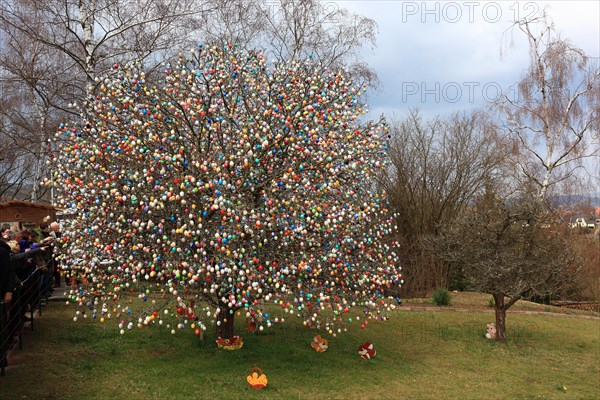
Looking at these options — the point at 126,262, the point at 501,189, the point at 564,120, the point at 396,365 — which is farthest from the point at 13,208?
the point at 564,120

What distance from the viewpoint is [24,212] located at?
590 inches

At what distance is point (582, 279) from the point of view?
24297 millimetres

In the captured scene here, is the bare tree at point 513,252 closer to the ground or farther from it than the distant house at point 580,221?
closer to the ground

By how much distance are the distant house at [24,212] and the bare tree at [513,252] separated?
38.4ft

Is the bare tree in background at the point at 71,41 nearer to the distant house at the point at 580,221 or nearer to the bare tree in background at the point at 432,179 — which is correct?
the bare tree in background at the point at 432,179

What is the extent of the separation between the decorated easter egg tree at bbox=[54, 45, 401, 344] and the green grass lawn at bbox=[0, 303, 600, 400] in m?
1.20

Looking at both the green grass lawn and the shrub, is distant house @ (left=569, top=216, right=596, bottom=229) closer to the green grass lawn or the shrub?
the shrub

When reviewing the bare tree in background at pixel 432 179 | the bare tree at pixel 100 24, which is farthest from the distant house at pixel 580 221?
the bare tree at pixel 100 24

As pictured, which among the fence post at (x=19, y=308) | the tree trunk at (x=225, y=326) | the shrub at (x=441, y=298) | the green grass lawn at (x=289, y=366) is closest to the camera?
the green grass lawn at (x=289, y=366)

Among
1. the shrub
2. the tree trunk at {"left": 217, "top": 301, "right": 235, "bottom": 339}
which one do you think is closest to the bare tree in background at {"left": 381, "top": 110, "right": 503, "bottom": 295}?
the shrub

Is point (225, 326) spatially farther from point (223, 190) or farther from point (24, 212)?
point (24, 212)

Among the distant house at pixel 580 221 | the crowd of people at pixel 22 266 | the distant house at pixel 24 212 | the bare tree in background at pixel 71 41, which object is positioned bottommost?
the crowd of people at pixel 22 266

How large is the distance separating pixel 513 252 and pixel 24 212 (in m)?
14.1

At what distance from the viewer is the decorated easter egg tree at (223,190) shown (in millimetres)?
7754
